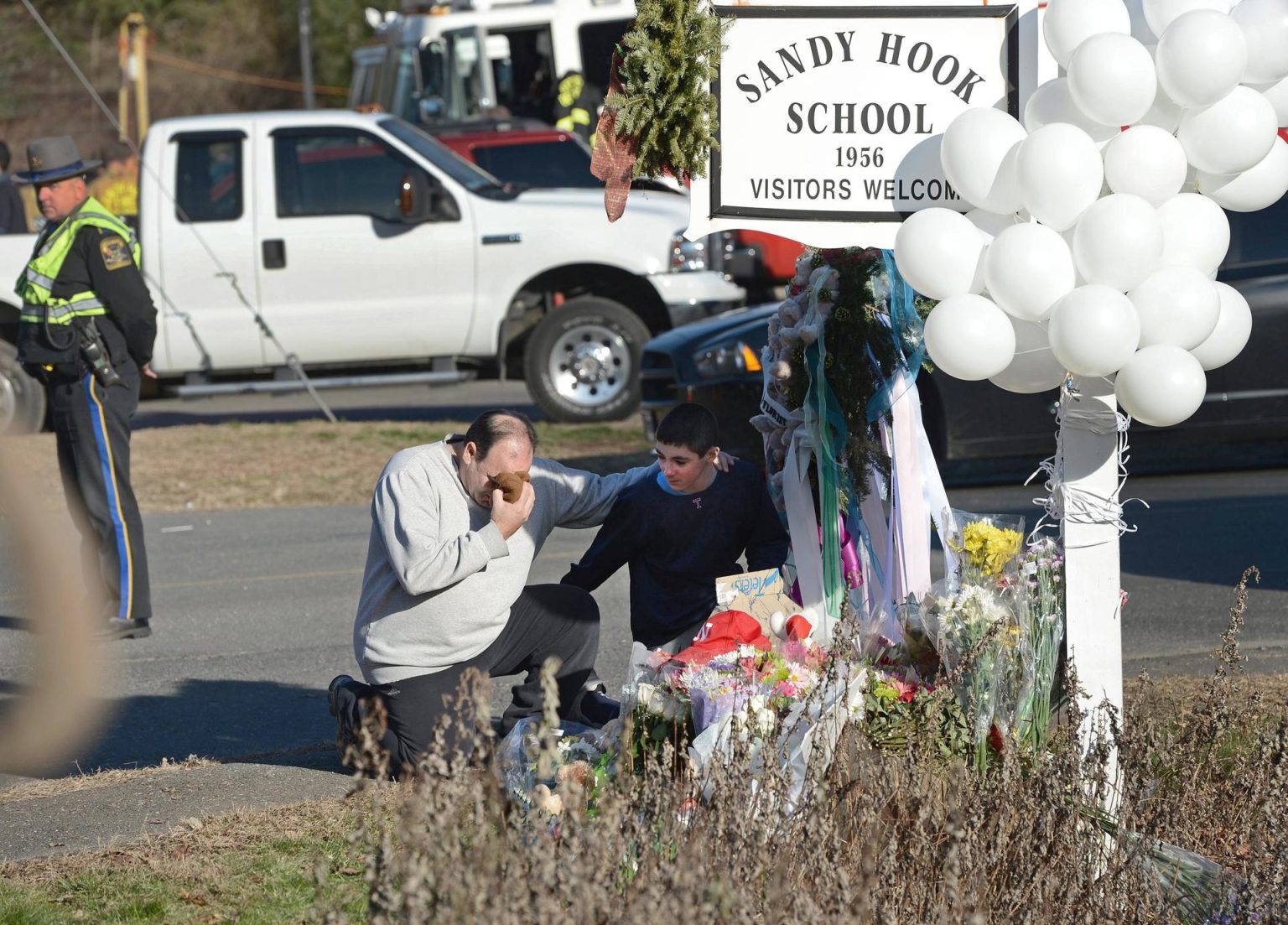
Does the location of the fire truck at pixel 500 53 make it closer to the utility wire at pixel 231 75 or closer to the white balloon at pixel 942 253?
the white balloon at pixel 942 253

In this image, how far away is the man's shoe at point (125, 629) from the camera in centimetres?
750

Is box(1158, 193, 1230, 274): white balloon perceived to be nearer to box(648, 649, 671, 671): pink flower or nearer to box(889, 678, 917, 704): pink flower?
box(889, 678, 917, 704): pink flower

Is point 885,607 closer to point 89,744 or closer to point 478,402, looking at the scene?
point 89,744

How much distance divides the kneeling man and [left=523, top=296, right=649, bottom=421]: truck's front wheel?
25.1 ft

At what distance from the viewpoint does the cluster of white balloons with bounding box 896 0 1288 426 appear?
371 cm

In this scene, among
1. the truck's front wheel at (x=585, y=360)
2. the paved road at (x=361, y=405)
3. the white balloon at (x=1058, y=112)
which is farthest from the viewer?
the paved road at (x=361, y=405)

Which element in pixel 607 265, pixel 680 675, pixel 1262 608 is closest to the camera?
pixel 680 675

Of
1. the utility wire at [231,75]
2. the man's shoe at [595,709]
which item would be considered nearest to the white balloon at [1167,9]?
the man's shoe at [595,709]

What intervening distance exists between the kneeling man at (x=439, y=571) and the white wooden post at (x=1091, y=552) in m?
1.62

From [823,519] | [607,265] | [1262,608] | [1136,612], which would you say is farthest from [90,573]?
[607,265]

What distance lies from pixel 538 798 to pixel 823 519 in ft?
6.06

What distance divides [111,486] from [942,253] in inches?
186

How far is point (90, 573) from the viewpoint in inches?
302

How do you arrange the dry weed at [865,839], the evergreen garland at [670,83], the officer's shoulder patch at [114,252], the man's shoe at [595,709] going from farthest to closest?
the officer's shoulder patch at [114,252] < the man's shoe at [595,709] < the evergreen garland at [670,83] < the dry weed at [865,839]
